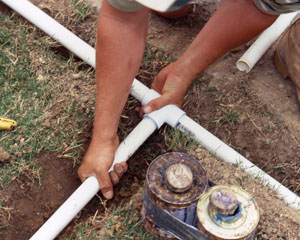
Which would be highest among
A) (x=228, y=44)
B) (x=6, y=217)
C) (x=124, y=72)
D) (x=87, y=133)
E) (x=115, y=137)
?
(x=228, y=44)

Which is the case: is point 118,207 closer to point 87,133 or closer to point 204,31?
point 87,133

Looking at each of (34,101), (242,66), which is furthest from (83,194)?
(242,66)

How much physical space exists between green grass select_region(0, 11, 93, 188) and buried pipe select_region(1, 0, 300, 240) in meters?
0.10

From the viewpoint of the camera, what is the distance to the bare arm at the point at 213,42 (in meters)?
2.29

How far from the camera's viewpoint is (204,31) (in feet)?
8.07

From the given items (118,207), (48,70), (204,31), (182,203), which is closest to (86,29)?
(48,70)

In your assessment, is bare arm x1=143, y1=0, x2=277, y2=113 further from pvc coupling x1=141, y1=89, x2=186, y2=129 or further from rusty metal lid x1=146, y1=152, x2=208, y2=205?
rusty metal lid x1=146, y1=152, x2=208, y2=205

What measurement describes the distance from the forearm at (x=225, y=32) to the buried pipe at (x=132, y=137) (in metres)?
0.25

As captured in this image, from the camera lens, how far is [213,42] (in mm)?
2393

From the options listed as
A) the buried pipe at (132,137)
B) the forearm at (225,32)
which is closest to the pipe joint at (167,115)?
the buried pipe at (132,137)

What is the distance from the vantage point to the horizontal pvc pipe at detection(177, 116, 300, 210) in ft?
7.52

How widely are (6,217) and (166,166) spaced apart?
0.83m

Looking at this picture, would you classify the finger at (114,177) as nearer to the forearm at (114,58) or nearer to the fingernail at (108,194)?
the fingernail at (108,194)

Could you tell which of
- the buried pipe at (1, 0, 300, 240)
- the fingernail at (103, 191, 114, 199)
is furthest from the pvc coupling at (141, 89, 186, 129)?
the fingernail at (103, 191, 114, 199)
